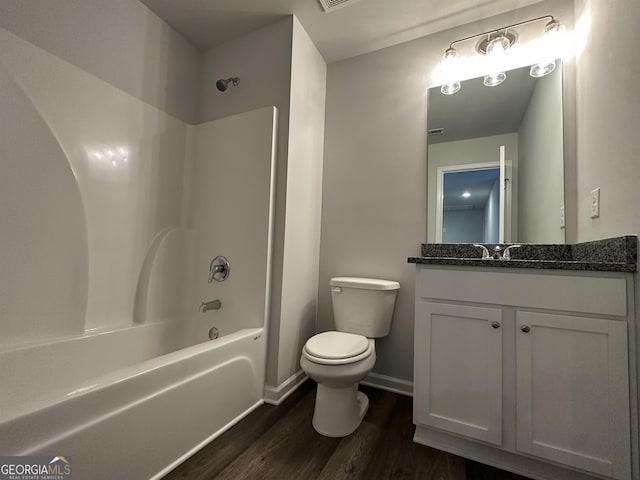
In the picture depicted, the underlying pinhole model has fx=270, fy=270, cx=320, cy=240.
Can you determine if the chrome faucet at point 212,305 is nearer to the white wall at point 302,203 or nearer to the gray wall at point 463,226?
the white wall at point 302,203

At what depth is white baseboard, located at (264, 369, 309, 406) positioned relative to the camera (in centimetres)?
163

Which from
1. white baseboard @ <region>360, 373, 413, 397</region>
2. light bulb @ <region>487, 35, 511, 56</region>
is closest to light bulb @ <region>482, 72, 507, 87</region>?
light bulb @ <region>487, 35, 511, 56</region>

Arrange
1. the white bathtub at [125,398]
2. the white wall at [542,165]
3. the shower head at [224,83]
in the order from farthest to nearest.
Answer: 1. the shower head at [224,83]
2. the white wall at [542,165]
3. the white bathtub at [125,398]

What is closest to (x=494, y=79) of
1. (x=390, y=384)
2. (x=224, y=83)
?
(x=224, y=83)

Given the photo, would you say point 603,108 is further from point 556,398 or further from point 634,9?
point 556,398

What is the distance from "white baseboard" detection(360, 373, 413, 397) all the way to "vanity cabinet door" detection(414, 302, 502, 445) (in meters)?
0.54

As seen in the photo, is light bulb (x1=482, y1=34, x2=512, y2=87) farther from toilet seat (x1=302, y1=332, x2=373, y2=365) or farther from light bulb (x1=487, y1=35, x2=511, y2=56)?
toilet seat (x1=302, y1=332, x2=373, y2=365)

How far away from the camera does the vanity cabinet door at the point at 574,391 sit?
955 mm

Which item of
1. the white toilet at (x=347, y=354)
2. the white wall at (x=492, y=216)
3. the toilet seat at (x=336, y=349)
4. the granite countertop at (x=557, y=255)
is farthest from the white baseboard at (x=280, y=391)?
the white wall at (x=492, y=216)

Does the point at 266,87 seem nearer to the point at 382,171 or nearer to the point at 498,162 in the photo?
the point at 382,171

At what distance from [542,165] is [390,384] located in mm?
1664

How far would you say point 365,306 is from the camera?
5.57 feet

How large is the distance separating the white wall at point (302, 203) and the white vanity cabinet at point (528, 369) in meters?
0.82

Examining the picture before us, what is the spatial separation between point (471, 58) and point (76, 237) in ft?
8.41
